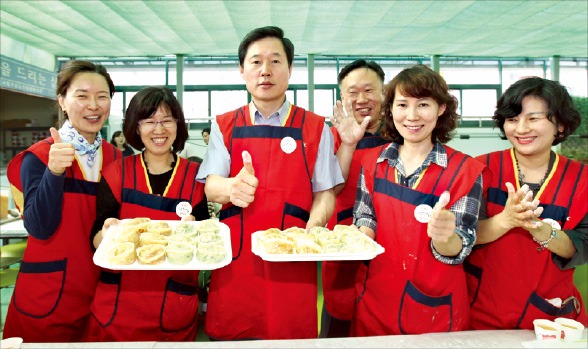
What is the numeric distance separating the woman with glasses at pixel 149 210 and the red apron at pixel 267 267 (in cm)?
16

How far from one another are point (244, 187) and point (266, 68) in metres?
0.57

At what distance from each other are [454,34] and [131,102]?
294 inches

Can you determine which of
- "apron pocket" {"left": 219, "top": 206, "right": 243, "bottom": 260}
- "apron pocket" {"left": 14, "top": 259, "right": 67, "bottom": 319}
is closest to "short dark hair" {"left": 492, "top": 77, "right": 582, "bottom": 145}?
"apron pocket" {"left": 219, "top": 206, "right": 243, "bottom": 260}

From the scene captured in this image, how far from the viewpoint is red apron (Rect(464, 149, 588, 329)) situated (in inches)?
65.5

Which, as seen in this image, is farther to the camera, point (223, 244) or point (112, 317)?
point (112, 317)

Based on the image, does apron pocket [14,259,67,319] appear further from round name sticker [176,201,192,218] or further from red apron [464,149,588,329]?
red apron [464,149,588,329]

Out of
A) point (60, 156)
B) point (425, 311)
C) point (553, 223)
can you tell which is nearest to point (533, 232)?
point (553, 223)

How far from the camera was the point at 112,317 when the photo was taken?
5.68ft

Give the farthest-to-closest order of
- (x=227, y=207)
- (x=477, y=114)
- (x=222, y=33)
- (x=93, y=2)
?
(x=477, y=114)
(x=222, y=33)
(x=93, y=2)
(x=227, y=207)

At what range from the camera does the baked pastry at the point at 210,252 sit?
150 cm

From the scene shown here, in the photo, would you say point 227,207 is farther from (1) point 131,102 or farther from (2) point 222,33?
(2) point 222,33

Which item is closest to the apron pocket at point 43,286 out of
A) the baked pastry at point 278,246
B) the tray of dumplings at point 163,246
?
the tray of dumplings at point 163,246

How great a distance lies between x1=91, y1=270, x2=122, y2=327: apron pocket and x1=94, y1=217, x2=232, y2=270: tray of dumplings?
258 millimetres

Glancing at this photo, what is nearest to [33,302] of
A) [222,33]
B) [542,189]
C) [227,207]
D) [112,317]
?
[112,317]
